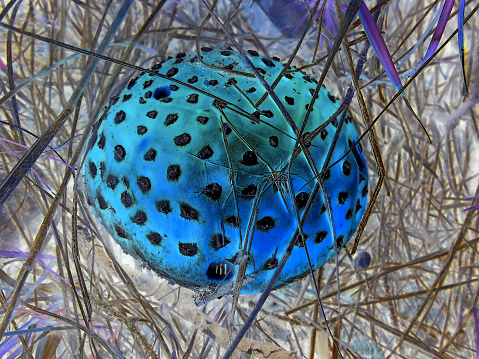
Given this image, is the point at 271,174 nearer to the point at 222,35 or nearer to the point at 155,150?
the point at 155,150

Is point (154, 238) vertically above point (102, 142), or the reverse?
point (102, 142)

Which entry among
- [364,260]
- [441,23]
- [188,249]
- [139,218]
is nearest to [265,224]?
[188,249]

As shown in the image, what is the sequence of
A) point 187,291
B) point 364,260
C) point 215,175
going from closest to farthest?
point 215,175 < point 187,291 < point 364,260

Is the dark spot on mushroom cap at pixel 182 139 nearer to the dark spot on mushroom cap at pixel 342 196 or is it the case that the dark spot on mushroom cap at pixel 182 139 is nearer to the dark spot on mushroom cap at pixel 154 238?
the dark spot on mushroom cap at pixel 154 238

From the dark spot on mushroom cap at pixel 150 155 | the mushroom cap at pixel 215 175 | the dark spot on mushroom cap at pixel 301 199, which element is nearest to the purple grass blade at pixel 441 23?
the mushroom cap at pixel 215 175

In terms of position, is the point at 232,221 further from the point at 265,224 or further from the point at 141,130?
the point at 141,130

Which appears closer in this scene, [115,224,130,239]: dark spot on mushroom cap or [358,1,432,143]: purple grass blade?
[358,1,432,143]: purple grass blade

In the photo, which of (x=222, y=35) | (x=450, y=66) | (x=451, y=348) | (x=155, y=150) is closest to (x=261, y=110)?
(x=155, y=150)

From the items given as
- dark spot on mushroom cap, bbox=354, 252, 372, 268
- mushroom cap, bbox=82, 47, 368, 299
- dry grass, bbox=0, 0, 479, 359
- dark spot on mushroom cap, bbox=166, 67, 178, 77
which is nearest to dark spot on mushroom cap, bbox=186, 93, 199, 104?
mushroom cap, bbox=82, 47, 368, 299

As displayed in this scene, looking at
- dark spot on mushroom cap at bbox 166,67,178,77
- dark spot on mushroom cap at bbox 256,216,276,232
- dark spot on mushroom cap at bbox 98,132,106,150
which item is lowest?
dark spot on mushroom cap at bbox 256,216,276,232

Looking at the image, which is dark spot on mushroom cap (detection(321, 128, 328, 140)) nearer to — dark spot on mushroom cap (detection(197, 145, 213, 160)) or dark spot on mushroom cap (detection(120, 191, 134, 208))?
dark spot on mushroom cap (detection(197, 145, 213, 160))
